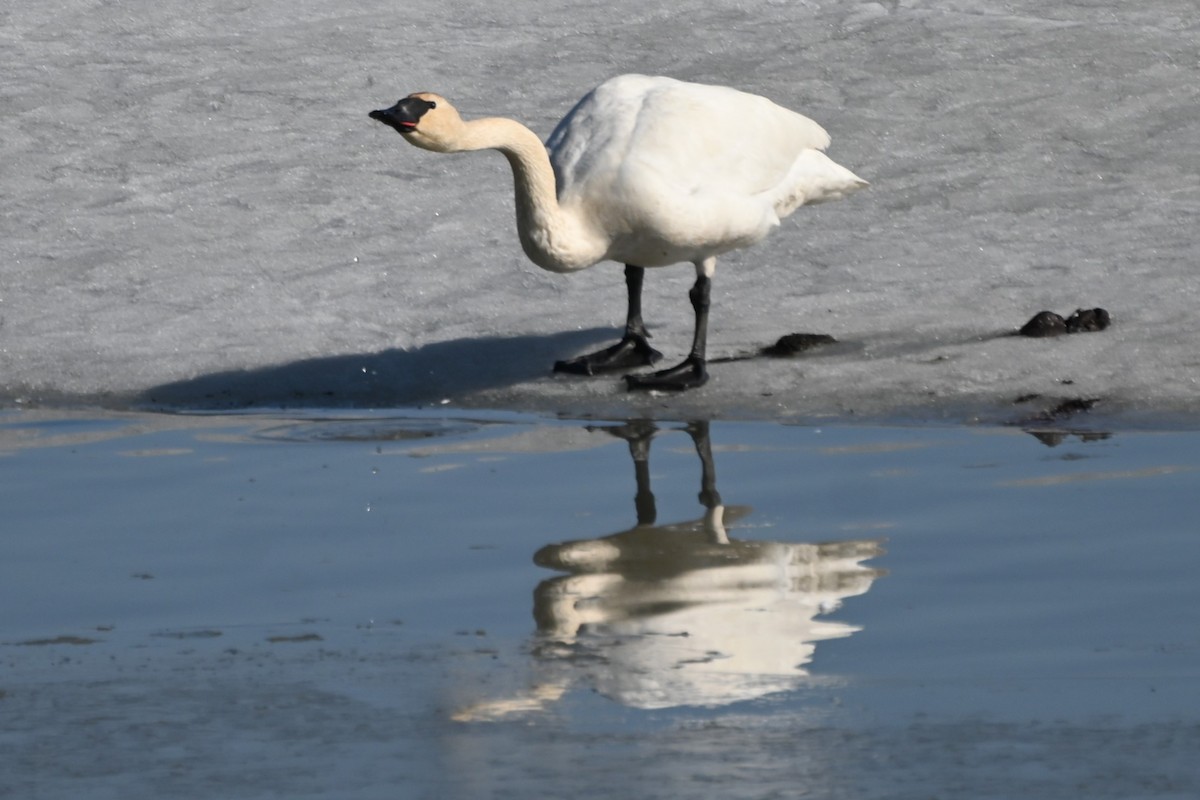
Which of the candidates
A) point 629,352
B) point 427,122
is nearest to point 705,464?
point 427,122

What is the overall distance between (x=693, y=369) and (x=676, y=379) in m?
0.12

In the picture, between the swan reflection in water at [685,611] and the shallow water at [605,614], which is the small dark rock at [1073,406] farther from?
the swan reflection in water at [685,611]

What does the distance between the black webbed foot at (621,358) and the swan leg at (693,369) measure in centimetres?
21

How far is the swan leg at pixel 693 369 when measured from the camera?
783 centimetres

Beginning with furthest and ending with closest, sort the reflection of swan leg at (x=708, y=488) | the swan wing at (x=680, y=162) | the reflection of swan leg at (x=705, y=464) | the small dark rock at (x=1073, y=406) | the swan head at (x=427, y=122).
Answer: the swan wing at (x=680, y=162), the small dark rock at (x=1073, y=406), the swan head at (x=427, y=122), the reflection of swan leg at (x=705, y=464), the reflection of swan leg at (x=708, y=488)

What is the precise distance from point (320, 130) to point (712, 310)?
3.55 metres

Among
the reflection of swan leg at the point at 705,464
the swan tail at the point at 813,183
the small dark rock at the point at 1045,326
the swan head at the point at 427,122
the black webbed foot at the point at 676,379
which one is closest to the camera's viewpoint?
the reflection of swan leg at the point at 705,464

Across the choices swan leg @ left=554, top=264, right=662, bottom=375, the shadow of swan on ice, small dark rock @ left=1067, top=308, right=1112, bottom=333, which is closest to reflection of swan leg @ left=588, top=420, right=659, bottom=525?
swan leg @ left=554, top=264, right=662, bottom=375

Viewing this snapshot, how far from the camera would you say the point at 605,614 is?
4836mm

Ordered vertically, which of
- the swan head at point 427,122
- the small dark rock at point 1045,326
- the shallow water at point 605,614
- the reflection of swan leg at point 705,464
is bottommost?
the shallow water at point 605,614

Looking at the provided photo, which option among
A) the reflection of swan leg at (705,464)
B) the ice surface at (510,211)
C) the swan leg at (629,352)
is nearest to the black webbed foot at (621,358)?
the swan leg at (629,352)

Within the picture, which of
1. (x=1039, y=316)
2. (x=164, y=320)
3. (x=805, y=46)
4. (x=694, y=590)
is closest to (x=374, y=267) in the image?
(x=164, y=320)

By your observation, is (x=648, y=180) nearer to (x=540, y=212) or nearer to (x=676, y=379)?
(x=540, y=212)

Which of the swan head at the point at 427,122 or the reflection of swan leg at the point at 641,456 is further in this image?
the swan head at the point at 427,122
